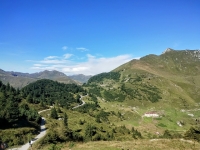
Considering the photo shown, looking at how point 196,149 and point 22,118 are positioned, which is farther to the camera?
point 22,118

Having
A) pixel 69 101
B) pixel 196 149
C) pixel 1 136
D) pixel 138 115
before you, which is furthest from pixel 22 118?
pixel 138 115

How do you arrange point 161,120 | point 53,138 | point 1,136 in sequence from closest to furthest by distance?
point 53,138 < point 1,136 < point 161,120

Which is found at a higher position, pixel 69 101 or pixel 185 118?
pixel 69 101

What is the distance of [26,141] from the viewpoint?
54.1m

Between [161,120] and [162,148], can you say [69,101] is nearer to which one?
[161,120]

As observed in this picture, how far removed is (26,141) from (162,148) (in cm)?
4106

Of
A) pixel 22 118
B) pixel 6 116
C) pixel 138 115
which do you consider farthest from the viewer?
pixel 138 115

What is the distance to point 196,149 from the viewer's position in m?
30.4

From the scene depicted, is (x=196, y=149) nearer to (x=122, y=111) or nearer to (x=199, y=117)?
(x=122, y=111)

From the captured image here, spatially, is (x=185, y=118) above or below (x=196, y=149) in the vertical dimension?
below

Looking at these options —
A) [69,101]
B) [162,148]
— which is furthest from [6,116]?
[69,101]

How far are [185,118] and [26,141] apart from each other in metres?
172

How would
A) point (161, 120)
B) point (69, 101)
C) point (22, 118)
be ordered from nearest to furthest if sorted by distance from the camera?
point (22, 118) → point (161, 120) → point (69, 101)

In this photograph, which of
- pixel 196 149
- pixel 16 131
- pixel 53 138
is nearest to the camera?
pixel 196 149
